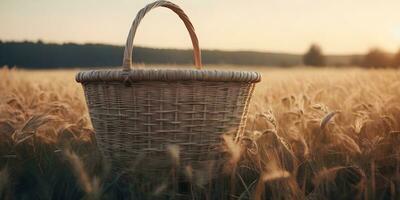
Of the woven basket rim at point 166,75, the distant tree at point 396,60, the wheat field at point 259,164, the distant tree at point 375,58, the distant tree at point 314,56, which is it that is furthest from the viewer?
the distant tree at point 314,56

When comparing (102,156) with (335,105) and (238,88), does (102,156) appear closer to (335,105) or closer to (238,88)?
(238,88)

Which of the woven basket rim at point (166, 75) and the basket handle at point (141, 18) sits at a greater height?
the basket handle at point (141, 18)

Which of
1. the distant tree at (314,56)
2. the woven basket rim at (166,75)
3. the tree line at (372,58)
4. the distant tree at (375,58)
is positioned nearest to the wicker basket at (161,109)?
the woven basket rim at (166,75)

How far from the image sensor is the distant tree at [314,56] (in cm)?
3703

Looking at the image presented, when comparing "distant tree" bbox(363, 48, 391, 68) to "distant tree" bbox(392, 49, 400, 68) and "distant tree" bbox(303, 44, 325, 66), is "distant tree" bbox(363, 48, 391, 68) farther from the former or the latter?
"distant tree" bbox(303, 44, 325, 66)

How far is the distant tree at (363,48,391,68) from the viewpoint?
27837 millimetres

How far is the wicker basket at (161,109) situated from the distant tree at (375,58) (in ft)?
91.0

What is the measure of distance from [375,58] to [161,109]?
29052mm

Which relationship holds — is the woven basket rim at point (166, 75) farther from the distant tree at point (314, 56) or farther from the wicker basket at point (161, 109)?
the distant tree at point (314, 56)

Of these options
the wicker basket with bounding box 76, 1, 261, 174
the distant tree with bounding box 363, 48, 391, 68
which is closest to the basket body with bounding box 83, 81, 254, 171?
the wicker basket with bounding box 76, 1, 261, 174

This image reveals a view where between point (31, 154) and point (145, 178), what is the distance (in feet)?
2.20

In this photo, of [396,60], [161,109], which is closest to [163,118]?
[161,109]

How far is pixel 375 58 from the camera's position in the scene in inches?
1126

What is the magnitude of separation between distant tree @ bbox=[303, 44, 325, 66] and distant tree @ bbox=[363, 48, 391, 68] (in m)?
7.83
